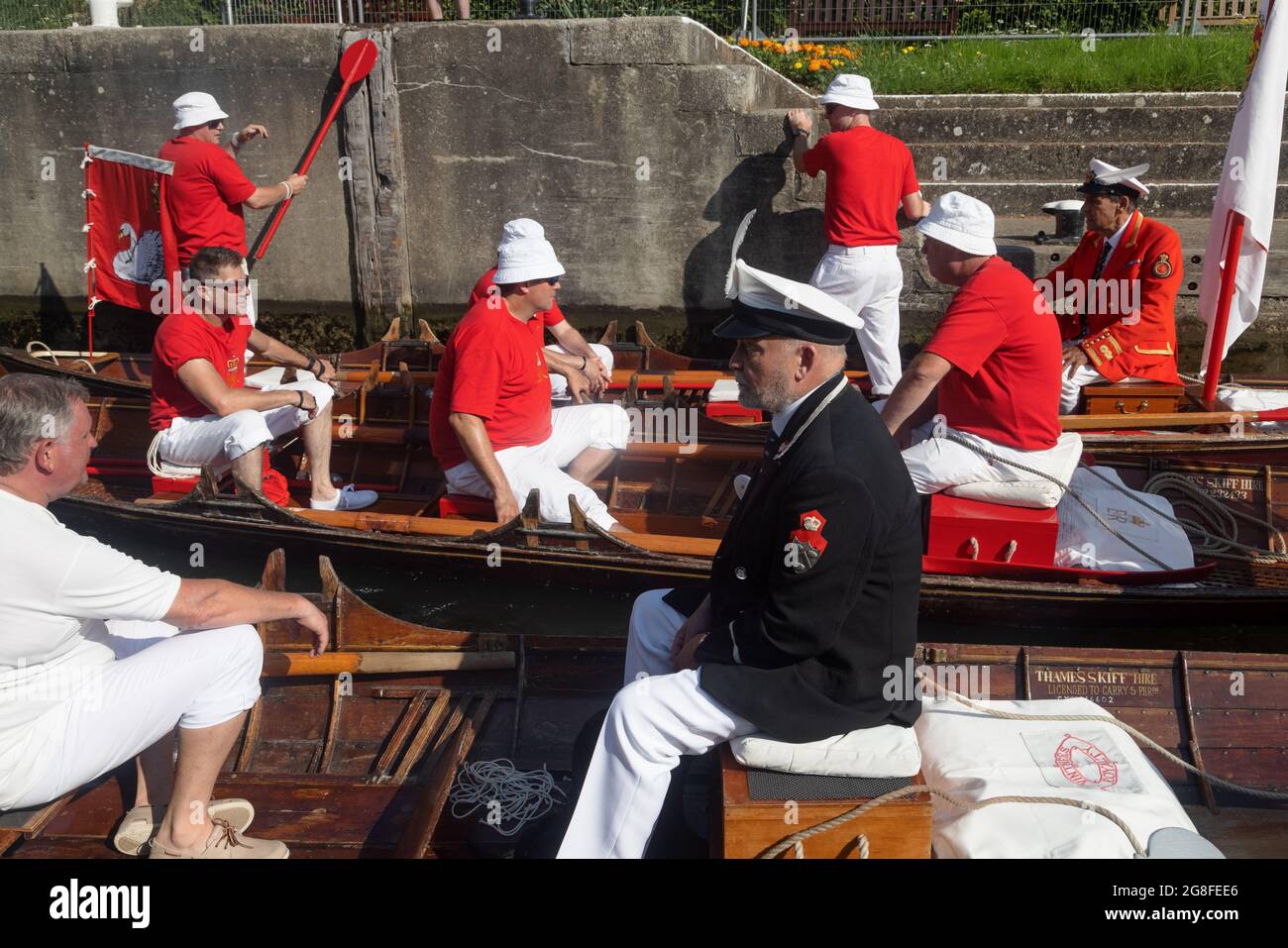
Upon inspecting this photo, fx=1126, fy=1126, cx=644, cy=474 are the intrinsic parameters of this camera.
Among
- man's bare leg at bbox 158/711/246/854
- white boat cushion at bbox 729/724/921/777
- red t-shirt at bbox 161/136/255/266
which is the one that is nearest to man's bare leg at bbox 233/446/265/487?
red t-shirt at bbox 161/136/255/266

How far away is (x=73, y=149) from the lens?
37.9 ft

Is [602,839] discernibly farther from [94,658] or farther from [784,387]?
[94,658]

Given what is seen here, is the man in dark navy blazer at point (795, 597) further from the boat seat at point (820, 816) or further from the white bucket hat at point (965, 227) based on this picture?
the white bucket hat at point (965, 227)

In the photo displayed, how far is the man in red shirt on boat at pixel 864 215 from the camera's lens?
27.5ft

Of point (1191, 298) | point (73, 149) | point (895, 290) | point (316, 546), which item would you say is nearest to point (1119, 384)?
point (895, 290)

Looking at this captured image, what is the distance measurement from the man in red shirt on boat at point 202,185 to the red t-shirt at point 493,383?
345 centimetres

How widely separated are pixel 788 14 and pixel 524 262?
862cm

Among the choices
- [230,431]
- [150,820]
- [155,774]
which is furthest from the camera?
[230,431]

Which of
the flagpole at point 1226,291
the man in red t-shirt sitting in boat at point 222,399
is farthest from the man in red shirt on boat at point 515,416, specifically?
the flagpole at point 1226,291

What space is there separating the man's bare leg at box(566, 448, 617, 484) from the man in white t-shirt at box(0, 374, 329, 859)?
3086mm

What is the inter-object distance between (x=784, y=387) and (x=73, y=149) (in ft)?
35.3

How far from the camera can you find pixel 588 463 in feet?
22.0

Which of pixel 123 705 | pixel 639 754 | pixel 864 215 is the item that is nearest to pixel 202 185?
pixel 864 215

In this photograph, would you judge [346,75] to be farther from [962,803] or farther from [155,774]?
[962,803]
